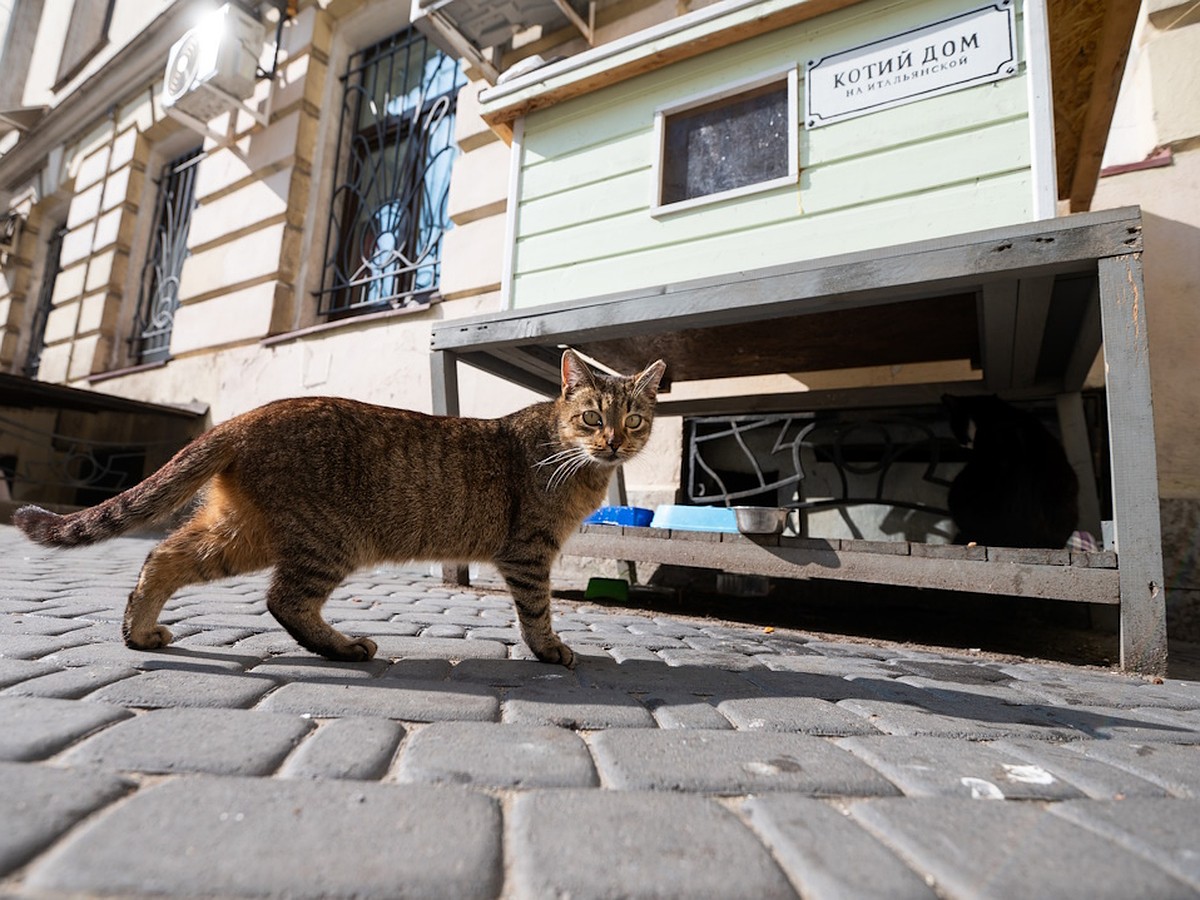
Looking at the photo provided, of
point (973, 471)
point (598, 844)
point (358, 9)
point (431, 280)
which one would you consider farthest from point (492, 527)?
point (358, 9)

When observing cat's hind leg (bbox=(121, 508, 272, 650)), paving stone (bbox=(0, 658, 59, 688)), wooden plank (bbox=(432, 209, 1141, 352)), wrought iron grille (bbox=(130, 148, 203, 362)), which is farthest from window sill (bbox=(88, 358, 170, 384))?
paving stone (bbox=(0, 658, 59, 688))

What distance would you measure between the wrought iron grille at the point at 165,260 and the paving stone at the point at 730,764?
10363mm

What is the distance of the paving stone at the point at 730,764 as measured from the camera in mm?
1102

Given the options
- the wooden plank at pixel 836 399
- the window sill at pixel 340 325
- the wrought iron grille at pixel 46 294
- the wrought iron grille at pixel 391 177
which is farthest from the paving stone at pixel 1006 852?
Result: the wrought iron grille at pixel 46 294

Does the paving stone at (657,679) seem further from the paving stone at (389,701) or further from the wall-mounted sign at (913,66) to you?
the wall-mounted sign at (913,66)

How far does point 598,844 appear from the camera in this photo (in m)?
0.85

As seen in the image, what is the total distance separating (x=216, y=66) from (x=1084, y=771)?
9883mm

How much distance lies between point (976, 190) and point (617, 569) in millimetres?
3364

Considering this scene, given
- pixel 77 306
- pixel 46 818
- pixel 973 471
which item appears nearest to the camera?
pixel 46 818

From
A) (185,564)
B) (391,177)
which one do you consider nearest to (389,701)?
(185,564)

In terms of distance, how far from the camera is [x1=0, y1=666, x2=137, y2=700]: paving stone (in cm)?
135

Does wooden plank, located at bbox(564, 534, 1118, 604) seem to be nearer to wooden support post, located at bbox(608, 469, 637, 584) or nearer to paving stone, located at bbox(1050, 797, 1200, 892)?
wooden support post, located at bbox(608, 469, 637, 584)

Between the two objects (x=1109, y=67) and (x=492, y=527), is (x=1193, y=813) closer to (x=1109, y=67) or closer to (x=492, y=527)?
(x=492, y=527)

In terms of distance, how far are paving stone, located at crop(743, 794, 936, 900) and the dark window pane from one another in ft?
10.5
